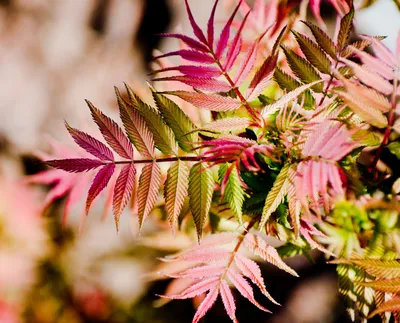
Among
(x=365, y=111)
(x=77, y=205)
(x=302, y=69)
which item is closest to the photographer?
(x=365, y=111)

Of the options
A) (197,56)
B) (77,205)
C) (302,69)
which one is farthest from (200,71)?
(77,205)

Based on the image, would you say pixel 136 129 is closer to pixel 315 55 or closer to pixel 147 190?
pixel 147 190

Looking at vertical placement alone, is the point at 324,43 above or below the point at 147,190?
above

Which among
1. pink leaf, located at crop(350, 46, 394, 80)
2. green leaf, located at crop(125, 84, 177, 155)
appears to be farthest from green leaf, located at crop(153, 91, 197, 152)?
pink leaf, located at crop(350, 46, 394, 80)

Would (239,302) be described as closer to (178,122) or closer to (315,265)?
(315,265)

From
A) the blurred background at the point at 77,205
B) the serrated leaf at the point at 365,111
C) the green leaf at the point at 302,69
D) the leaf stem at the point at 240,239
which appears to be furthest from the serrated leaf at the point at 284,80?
the blurred background at the point at 77,205

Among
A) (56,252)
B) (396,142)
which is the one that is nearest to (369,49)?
(396,142)

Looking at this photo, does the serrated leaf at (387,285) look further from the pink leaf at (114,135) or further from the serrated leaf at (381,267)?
the pink leaf at (114,135)
